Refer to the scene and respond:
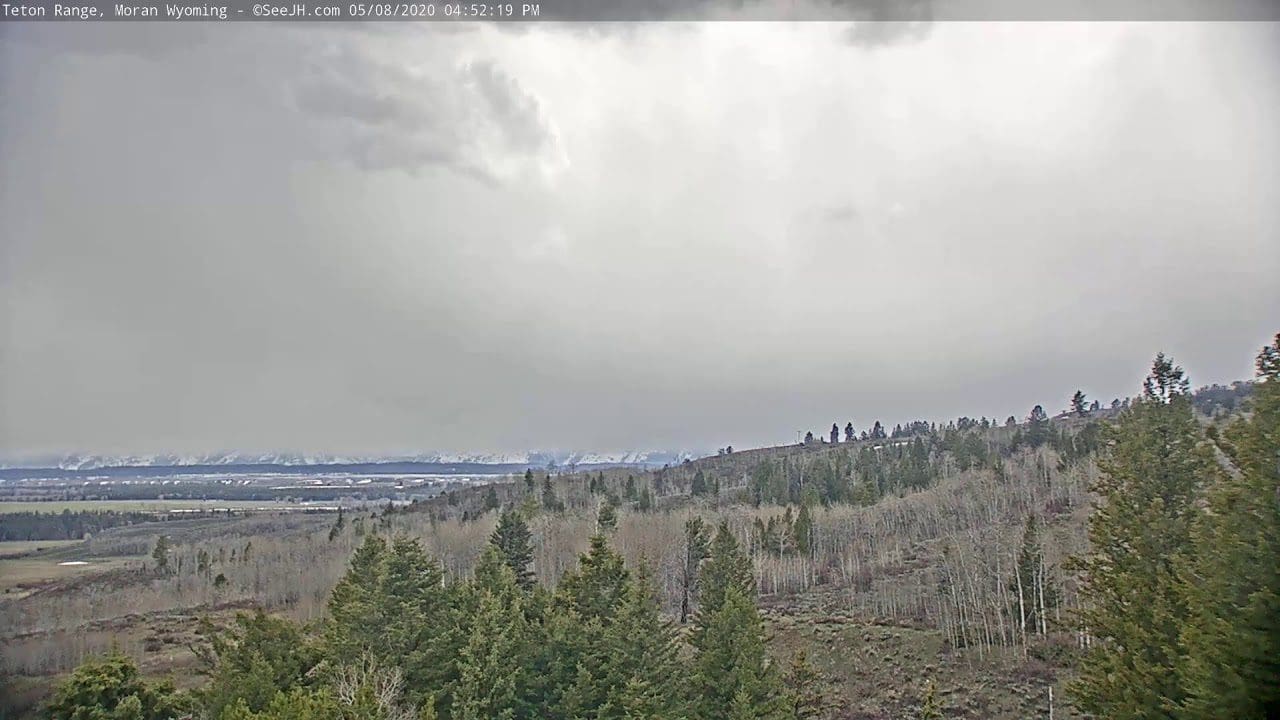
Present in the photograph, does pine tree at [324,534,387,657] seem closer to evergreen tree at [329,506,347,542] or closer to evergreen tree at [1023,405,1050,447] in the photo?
evergreen tree at [329,506,347,542]

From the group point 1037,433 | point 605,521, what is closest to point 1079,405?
point 1037,433

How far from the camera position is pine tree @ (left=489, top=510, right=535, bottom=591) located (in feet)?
94.0

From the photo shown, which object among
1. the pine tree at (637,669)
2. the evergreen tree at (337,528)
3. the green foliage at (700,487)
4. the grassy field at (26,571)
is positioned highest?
the grassy field at (26,571)

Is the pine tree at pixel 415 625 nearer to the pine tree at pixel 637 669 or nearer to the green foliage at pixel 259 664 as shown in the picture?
the green foliage at pixel 259 664

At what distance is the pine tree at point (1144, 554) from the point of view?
1247 cm

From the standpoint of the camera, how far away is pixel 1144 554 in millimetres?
14203

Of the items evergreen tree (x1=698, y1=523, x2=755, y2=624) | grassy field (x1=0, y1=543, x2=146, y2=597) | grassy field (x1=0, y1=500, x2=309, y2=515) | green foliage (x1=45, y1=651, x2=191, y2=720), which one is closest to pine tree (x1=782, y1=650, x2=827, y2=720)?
evergreen tree (x1=698, y1=523, x2=755, y2=624)

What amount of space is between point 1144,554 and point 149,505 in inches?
2352

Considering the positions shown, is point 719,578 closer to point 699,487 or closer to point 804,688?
point 804,688

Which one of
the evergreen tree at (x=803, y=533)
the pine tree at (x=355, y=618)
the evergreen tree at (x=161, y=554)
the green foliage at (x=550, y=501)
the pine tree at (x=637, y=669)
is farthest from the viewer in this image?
the green foliage at (x=550, y=501)

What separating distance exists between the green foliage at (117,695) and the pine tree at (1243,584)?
1512 cm

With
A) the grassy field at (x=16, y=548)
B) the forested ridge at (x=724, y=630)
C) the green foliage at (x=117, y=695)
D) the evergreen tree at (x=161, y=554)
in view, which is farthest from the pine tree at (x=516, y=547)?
the grassy field at (x=16, y=548)

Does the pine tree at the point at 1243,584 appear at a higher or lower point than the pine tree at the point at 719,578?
higher

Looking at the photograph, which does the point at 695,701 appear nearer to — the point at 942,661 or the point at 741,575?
the point at 741,575
